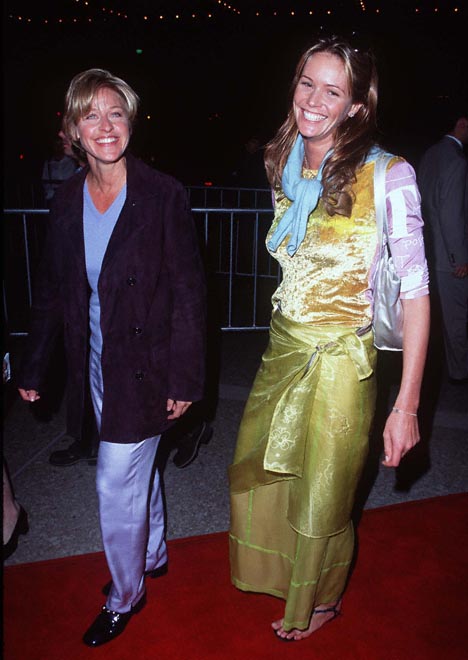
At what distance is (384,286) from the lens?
1799 millimetres

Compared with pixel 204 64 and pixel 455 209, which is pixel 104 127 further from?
pixel 204 64

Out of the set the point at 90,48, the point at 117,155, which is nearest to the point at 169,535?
the point at 117,155

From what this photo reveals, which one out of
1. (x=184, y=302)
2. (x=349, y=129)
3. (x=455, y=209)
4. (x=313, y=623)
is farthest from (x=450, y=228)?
(x=313, y=623)

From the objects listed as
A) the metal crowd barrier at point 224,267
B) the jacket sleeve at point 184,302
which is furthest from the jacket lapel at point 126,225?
the metal crowd barrier at point 224,267

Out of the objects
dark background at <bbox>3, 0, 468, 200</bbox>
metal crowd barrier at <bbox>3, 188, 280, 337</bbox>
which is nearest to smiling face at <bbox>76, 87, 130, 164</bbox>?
metal crowd barrier at <bbox>3, 188, 280, 337</bbox>

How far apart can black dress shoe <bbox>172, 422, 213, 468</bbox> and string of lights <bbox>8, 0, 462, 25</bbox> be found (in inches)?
492

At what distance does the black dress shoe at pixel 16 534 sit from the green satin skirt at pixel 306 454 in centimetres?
104

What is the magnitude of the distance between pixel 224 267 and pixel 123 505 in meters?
7.85

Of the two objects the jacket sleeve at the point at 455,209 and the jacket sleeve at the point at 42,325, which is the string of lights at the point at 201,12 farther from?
the jacket sleeve at the point at 42,325

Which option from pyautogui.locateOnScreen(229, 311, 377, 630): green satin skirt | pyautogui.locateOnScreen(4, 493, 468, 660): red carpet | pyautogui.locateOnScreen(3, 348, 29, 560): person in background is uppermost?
pyautogui.locateOnScreen(229, 311, 377, 630): green satin skirt

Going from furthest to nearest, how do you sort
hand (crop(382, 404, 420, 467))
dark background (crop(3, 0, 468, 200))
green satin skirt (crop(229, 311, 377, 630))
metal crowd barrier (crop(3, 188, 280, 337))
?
dark background (crop(3, 0, 468, 200)), metal crowd barrier (crop(3, 188, 280, 337)), green satin skirt (crop(229, 311, 377, 630)), hand (crop(382, 404, 420, 467))

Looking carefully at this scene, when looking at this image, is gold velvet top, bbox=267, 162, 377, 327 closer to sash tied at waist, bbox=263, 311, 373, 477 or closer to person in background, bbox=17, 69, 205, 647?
sash tied at waist, bbox=263, 311, 373, 477

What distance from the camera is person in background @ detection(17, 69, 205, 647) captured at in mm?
1979

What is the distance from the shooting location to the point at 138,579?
7.50 feet
